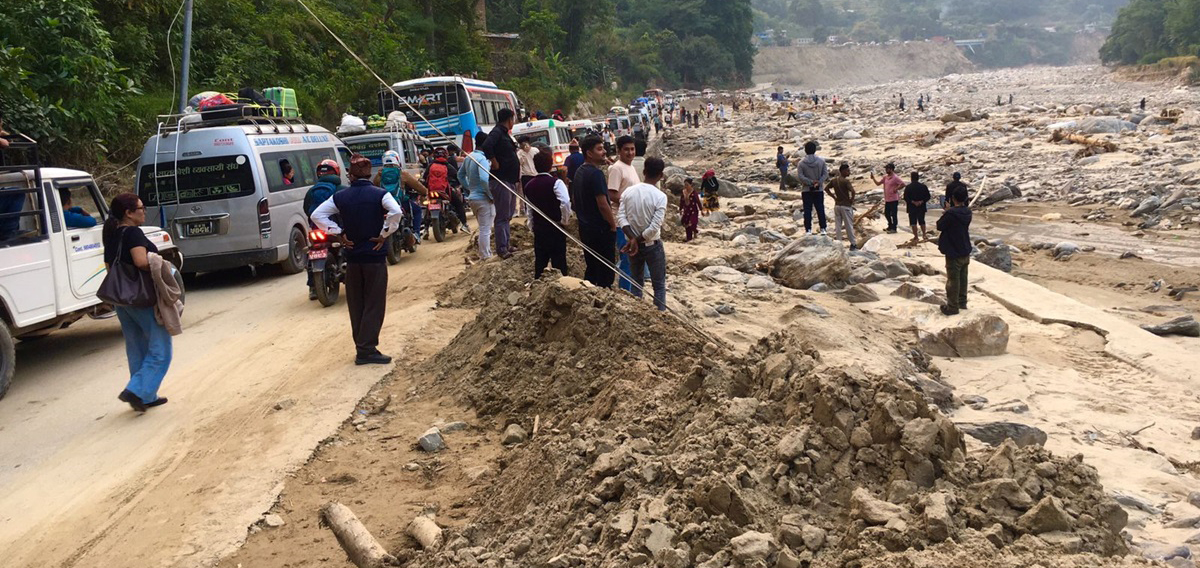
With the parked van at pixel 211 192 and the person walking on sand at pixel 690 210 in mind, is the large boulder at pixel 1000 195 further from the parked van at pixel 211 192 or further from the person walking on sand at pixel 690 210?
the parked van at pixel 211 192

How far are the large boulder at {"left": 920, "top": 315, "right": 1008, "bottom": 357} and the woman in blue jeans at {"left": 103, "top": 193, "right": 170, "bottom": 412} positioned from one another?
680cm

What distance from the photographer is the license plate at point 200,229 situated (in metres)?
12.2

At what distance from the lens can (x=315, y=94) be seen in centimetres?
2633

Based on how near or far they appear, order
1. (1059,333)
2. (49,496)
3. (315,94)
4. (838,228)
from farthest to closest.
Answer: (315,94)
(838,228)
(1059,333)
(49,496)

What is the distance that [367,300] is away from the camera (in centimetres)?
773

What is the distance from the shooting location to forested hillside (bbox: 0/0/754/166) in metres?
15.2

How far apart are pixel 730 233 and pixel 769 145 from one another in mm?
25376

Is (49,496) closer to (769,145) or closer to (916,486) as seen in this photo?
(916,486)

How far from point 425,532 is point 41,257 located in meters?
5.59

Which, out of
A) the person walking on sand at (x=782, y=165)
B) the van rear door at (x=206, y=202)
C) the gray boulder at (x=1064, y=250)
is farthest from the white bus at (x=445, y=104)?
the gray boulder at (x=1064, y=250)

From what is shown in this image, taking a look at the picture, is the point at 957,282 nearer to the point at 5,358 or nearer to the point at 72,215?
the point at 72,215

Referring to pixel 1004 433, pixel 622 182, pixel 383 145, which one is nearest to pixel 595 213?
pixel 622 182

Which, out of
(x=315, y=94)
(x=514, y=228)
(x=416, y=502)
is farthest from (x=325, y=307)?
(x=315, y=94)

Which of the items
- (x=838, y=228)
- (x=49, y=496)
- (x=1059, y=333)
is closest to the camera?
(x=49, y=496)
